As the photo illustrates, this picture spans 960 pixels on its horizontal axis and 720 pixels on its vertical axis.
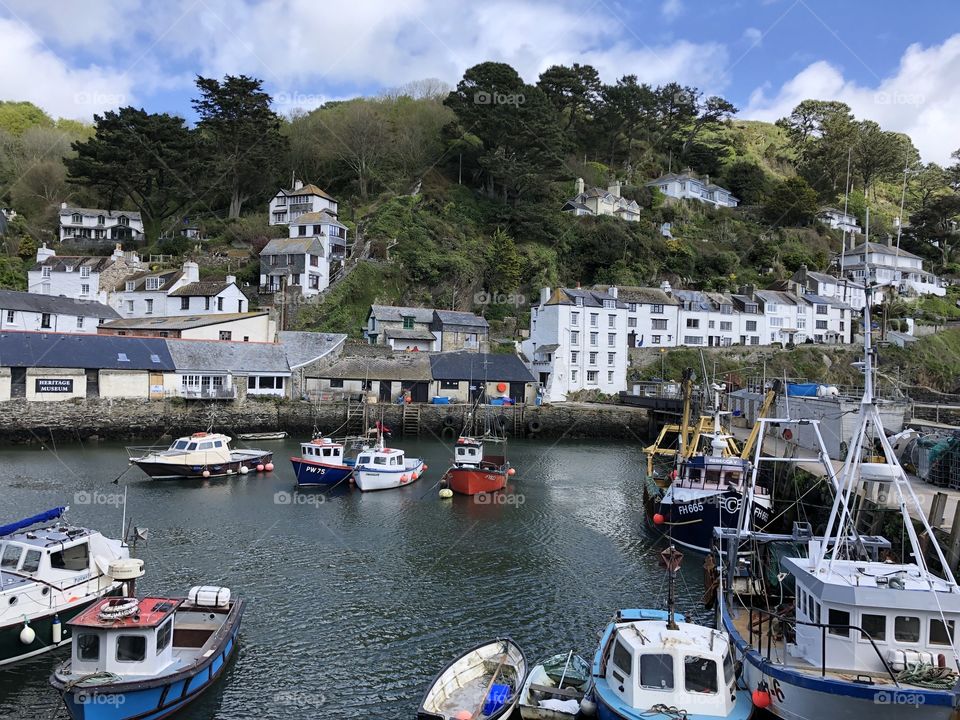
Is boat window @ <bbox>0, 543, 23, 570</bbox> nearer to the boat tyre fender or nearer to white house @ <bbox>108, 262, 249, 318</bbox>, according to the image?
the boat tyre fender

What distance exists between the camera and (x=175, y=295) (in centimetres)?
5978

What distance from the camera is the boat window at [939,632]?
1112cm

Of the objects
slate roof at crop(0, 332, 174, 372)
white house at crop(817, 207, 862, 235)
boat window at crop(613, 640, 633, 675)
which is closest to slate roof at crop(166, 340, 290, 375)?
slate roof at crop(0, 332, 174, 372)

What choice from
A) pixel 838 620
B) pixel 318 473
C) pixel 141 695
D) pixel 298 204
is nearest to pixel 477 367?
pixel 318 473

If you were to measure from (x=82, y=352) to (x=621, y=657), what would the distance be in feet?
139

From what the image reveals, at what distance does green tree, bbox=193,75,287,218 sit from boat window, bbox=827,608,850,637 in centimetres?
7353

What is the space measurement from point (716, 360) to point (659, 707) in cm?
5507

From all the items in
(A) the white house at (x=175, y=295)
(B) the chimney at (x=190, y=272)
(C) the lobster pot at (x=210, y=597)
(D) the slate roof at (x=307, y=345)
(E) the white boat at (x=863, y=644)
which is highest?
(B) the chimney at (x=190, y=272)

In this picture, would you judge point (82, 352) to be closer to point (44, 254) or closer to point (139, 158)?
point (44, 254)

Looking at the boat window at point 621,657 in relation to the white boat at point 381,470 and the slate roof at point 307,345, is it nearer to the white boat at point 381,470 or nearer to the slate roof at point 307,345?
the white boat at point 381,470

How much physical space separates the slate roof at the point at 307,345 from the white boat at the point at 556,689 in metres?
40.2

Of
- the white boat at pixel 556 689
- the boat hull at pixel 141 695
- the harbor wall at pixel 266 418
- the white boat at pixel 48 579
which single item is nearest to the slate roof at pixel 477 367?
the harbor wall at pixel 266 418

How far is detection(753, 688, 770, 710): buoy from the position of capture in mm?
11336

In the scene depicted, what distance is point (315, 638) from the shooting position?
15977mm
